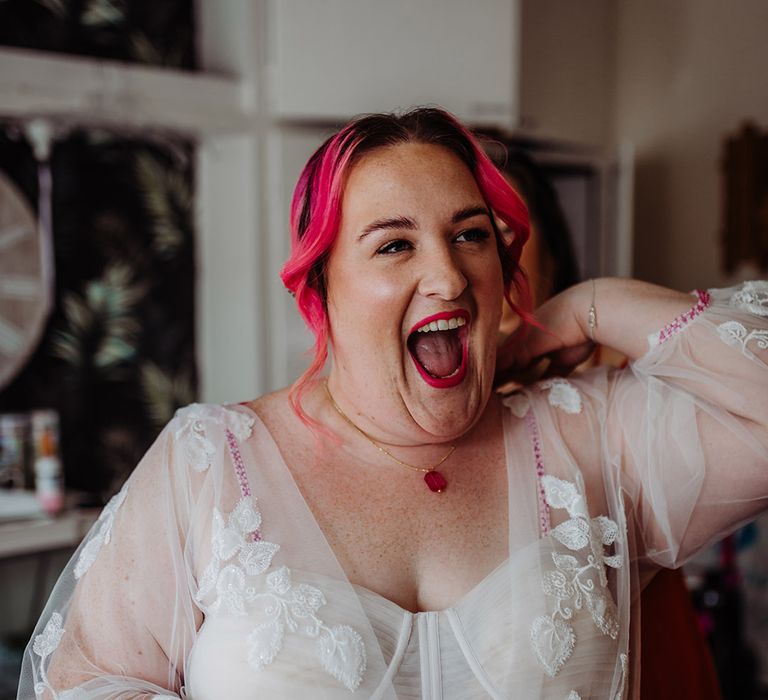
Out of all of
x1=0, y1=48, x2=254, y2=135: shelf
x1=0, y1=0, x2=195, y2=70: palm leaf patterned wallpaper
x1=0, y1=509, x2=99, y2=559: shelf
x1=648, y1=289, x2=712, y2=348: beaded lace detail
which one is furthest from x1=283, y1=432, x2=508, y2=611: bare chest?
x1=0, y1=0, x2=195, y2=70: palm leaf patterned wallpaper

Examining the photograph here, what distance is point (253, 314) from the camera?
294 centimetres

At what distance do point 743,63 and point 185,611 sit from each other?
3426 mm

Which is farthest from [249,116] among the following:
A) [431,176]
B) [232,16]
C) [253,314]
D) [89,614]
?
[89,614]

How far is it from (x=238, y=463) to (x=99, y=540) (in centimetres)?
22

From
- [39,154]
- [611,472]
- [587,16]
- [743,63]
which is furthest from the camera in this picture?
[587,16]

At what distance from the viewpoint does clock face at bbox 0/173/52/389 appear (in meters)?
2.72

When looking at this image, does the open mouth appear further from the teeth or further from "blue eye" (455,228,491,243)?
"blue eye" (455,228,491,243)

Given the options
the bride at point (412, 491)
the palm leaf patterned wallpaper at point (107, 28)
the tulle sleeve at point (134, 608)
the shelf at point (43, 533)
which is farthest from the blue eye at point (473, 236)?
the palm leaf patterned wallpaper at point (107, 28)

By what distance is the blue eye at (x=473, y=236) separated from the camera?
129 centimetres

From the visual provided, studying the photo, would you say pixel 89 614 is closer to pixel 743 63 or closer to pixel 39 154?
pixel 39 154

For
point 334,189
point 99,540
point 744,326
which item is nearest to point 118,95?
point 334,189

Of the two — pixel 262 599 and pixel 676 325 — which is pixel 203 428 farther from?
pixel 676 325

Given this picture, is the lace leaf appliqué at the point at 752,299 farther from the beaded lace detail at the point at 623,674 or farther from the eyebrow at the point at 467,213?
the beaded lace detail at the point at 623,674

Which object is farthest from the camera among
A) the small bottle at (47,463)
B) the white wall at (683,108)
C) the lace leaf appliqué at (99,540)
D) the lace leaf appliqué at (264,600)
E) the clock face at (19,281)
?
the white wall at (683,108)
